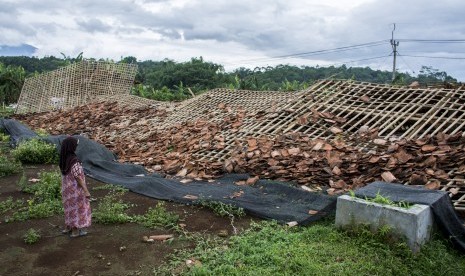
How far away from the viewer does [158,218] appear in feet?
13.2

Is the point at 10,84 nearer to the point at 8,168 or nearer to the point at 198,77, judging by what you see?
the point at 198,77

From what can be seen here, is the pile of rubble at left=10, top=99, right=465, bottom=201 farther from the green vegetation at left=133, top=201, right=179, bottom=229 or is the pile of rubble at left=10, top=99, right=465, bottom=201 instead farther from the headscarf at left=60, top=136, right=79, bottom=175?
the headscarf at left=60, top=136, right=79, bottom=175

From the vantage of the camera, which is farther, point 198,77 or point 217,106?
point 198,77

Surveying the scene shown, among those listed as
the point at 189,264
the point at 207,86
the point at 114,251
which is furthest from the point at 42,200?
the point at 207,86

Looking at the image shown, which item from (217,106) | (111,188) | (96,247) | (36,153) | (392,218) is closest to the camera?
(392,218)

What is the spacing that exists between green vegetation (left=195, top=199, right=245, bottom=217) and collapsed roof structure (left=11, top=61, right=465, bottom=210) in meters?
1.12

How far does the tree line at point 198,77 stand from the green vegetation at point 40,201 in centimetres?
634

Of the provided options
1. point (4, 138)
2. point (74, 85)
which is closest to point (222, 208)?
point (4, 138)

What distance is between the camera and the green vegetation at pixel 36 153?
6.61 metres

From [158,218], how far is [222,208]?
0.64 meters

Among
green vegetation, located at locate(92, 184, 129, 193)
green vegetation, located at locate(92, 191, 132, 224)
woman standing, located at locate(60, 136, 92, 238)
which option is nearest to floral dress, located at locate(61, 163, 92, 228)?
woman standing, located at locate(60, 136, 92, 238)

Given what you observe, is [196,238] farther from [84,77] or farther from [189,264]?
[84,77]

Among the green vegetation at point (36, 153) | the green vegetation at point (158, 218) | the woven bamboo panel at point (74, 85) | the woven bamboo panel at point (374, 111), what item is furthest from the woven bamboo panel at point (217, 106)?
the woven bamboo panel at point (74, 85)

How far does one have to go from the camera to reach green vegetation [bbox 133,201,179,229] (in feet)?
12.9
